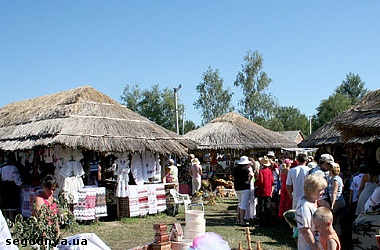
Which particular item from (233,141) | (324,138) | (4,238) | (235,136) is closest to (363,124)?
(4,238)

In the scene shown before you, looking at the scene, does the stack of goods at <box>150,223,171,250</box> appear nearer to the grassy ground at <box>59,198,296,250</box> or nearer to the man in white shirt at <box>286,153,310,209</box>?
the grassy ground at <box>59,198,296,250</box>

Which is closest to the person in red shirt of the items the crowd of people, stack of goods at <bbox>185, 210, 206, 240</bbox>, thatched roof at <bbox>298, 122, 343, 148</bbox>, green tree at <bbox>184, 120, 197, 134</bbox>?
the crowd of people

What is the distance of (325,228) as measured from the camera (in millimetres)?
3557

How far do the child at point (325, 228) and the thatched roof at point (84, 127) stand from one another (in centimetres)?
726

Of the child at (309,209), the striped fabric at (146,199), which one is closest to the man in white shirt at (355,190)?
the child at (309,209)

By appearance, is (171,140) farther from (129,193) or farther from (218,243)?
(218,243)

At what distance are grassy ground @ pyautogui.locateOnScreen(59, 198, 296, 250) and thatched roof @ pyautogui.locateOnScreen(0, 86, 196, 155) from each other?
1.91m

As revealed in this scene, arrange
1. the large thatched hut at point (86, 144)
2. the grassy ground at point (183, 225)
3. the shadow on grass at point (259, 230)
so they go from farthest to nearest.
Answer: the large thatched hut at point (86, 144), the grassy ground at point (183, 225), the shadow on grass at point (259, 230)

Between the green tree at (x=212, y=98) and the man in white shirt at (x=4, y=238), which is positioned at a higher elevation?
the green tree at (x=212, y=98)

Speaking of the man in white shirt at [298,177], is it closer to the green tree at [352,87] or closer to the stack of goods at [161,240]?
the stack of goods at [161,240]

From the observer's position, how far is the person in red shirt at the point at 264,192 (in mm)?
9289

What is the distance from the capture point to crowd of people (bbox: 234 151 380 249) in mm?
3743

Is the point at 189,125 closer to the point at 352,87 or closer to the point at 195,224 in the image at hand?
the point at 352,87

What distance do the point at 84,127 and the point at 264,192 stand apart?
16.1ft
